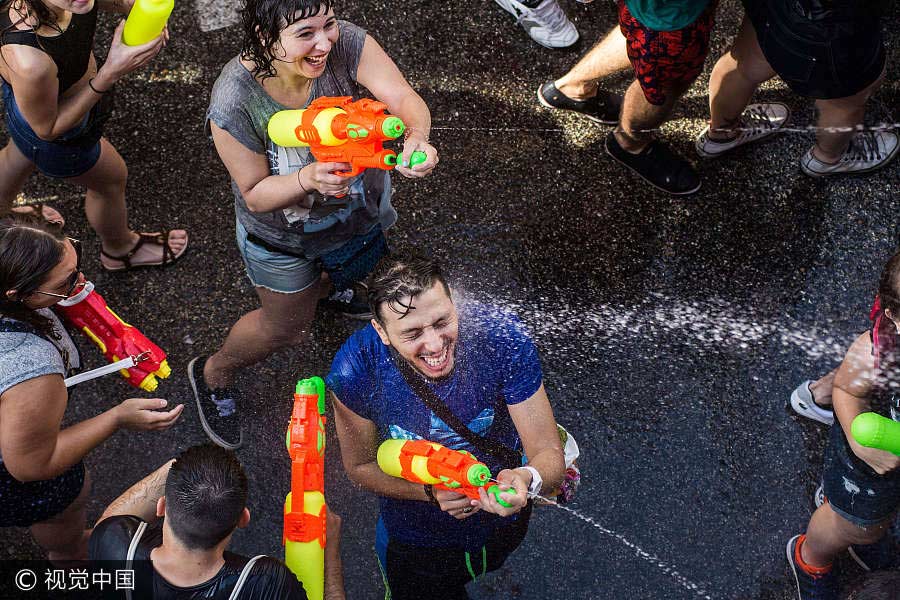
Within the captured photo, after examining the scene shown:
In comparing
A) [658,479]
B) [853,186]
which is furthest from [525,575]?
Result: [853,186]

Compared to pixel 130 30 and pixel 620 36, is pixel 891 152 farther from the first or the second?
pixel 130 30

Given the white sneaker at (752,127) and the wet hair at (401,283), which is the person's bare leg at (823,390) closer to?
the white sneaker at (752,127)

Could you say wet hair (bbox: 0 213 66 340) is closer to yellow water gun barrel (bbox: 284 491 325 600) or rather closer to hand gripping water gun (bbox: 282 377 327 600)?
hand gripping water gun (bbox: 282 377 327 600)

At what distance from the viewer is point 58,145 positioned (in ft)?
10.5

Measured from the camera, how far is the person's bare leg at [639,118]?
148 inches

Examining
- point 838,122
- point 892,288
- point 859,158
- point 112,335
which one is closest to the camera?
point 892,288

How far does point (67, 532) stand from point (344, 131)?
1763 mm

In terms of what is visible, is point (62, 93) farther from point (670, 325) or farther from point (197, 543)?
point (670, 325)

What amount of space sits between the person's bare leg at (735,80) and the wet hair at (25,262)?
2730mm

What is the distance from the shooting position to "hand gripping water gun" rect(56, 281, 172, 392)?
9.50 ft

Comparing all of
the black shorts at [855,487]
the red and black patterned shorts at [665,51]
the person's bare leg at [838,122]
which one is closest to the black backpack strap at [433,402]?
the black shorts at [855,487]

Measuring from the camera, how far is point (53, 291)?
2.61 metres

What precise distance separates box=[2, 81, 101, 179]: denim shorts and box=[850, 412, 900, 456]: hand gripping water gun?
8.78 ft

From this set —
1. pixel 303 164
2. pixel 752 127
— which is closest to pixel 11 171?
pixel 303 164
